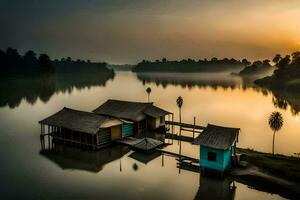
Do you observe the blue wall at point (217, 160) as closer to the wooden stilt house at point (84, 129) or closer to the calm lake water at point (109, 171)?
the calm lake water at point (109, 171)

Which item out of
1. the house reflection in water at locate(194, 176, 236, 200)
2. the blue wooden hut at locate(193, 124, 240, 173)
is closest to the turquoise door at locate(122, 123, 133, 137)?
the blue wooden hut at locate(193, 124, 240, 173)

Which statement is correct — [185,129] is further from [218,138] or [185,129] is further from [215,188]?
[215,188]

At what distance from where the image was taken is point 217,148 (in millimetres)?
28875

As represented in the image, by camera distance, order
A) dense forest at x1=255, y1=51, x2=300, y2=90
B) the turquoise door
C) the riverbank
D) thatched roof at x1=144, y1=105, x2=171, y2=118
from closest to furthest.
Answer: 1. the riverbank
2. the turquoise door
3. thatched roof at x1=144, y1=105, x2=171, y2=118
4. dense forest at x1=255, y1=51, x2=300, y2=90

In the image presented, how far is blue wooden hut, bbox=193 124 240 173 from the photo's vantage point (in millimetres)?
29156

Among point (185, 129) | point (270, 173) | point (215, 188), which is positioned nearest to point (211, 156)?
point (215, 188)

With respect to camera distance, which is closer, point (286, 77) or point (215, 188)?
point (215, 188)

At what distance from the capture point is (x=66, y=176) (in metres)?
30.4

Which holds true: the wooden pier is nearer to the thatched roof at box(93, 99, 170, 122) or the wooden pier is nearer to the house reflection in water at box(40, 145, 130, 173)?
the thatched roof at box(93, 99, 170, 122)

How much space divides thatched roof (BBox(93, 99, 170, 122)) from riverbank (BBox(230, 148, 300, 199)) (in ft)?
61.9

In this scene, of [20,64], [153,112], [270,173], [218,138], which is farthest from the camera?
[20,64]

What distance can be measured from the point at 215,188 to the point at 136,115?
21.6 meters

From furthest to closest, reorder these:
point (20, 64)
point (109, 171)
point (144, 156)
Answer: point (20, 64), point (144, 156), point (109, 171)

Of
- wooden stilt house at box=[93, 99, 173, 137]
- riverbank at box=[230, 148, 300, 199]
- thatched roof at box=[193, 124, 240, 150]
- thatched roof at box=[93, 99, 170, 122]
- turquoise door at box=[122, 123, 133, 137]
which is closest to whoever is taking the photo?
riverbank at box=[230, 148, 300, 199]
